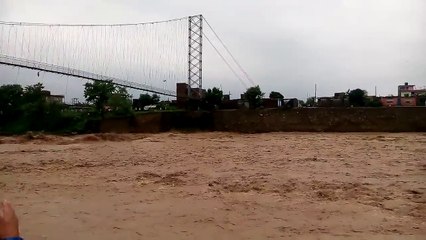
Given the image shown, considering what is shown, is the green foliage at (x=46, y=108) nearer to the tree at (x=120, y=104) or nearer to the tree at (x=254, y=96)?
the tree at (x=120, y=104)

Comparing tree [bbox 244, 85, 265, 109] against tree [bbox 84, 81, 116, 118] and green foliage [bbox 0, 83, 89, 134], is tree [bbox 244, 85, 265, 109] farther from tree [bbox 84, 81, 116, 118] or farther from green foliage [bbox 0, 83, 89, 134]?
green foliage [bbox 0, 83, 89, 134]

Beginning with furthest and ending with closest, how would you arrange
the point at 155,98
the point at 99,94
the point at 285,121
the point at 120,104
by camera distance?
the point at 155,98 < the point at 99,94 < the point at 120,104 < the point at 285,121

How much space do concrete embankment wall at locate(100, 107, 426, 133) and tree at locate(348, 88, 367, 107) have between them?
12.5 m

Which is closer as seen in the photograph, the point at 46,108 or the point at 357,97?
the point at 46,108

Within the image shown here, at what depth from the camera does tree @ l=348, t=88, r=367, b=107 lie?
36.1 metres

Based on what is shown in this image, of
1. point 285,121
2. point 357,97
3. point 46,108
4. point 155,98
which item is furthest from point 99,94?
point 357,97

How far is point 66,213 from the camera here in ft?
28.3

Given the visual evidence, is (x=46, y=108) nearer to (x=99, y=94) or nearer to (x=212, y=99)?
(x=99, y=94)

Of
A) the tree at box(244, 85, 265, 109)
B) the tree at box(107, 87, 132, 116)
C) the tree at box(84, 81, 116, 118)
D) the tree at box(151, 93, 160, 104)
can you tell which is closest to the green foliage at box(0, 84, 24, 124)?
the tree at box(84, 81, 116, 118)

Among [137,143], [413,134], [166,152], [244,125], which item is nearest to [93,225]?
[166,152]

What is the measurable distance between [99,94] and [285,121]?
1598cm

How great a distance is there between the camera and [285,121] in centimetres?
2555

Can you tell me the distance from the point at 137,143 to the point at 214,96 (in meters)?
14.1

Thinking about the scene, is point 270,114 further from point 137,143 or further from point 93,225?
point 93,225
